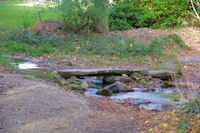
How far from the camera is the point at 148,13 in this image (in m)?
19.2

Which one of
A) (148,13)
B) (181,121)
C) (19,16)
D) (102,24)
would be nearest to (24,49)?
(102,24)

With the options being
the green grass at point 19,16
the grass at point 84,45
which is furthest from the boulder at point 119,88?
the green grass at point 19,16

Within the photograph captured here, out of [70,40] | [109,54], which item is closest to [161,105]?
[109,54]

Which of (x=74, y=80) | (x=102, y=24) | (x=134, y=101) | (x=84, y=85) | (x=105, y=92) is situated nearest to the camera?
(x=134, y=101)

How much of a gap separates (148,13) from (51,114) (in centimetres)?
1412

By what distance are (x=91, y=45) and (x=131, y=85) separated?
4932 millimetres

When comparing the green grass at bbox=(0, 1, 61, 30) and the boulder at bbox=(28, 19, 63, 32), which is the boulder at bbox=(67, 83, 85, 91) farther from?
the boulder at bbox=(28, 19, 63, 32)

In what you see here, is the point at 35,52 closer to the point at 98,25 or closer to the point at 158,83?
the point at 98,25

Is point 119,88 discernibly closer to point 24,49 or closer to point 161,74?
point 161,74

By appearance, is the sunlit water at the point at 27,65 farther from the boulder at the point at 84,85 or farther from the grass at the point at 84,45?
the boulder at the point at 84,85

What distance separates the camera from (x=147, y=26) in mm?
19922

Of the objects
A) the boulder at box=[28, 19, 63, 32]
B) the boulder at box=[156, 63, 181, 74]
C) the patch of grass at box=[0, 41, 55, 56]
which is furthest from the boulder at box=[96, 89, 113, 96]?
the boulder at box=[28, 19, 63, 32]

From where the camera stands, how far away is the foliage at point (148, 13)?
19016mm

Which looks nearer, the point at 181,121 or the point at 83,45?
the point at 181,121
